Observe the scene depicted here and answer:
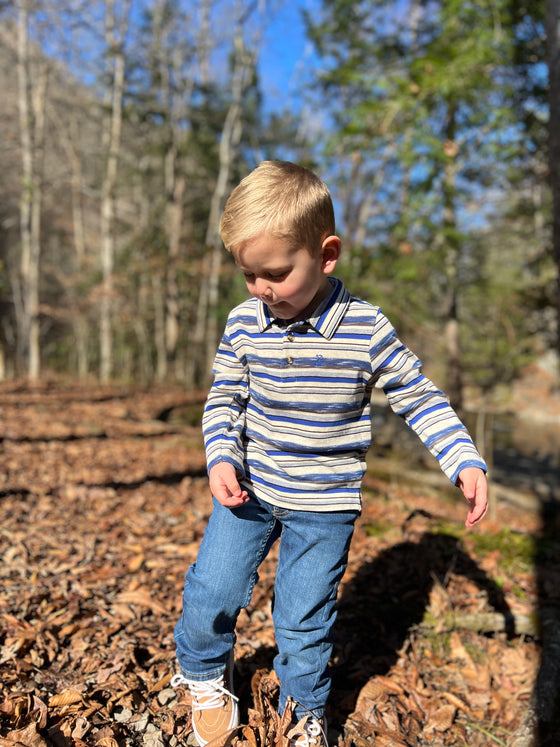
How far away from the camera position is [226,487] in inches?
67.5

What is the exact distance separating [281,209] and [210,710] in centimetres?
170

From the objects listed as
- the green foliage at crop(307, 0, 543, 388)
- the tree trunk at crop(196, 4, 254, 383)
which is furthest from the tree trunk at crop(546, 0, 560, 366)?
the tree trunk at crop(196, 4, 254, 383)

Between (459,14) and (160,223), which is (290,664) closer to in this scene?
(459,14)

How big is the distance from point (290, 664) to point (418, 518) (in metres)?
2.84

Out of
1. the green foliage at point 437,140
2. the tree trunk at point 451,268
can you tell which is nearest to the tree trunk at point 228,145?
the green foliage at point 437,140

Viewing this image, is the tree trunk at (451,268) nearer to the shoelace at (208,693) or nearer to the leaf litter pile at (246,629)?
the leaf litter pile at (246,629)

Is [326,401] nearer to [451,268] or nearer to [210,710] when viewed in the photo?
[210,710]

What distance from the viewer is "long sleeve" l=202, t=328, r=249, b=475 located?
187 cm

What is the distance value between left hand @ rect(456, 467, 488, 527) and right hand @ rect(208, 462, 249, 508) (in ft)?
2.23

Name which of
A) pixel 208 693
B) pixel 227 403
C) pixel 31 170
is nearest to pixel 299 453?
pixel 227 403

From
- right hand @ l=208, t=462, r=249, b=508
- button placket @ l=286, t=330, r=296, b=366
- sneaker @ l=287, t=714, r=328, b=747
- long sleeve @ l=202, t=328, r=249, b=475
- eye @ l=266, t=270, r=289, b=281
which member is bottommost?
sneaker @ l=287, t=714, r=328, b=747

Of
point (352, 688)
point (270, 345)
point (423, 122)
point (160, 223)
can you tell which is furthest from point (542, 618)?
point (160, 223)

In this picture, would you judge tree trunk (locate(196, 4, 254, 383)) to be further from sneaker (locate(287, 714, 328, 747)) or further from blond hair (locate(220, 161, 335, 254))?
sneaker (locate(287, 714, 328, 747))

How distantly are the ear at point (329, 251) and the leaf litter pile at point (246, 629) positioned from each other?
155 centimetres
